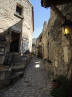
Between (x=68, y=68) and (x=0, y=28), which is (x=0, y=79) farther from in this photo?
(x=0, y=28)

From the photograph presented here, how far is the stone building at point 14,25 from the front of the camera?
714 centimetres

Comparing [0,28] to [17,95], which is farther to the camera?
[0,28]

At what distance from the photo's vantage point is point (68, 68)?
340 centimetres

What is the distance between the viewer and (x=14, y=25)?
25.8 feet

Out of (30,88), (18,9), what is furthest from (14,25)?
(30,88)

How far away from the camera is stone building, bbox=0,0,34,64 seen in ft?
23.4

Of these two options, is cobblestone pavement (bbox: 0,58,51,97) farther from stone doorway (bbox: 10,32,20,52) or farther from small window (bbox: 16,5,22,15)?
small window (bbox: 16,5,22,15)

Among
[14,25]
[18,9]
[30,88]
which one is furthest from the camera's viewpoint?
[18,9]

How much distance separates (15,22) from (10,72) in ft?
18.1

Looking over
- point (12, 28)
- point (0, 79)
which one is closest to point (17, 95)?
point (0, 79)

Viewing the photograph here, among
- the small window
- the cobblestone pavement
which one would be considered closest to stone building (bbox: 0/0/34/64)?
the small window

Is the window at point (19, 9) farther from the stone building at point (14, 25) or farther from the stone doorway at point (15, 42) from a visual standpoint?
the stone doorway at point (15, 42)

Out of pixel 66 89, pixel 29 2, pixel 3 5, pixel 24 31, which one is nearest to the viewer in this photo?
pixel 66 89

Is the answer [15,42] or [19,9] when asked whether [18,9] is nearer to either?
[19,9]
